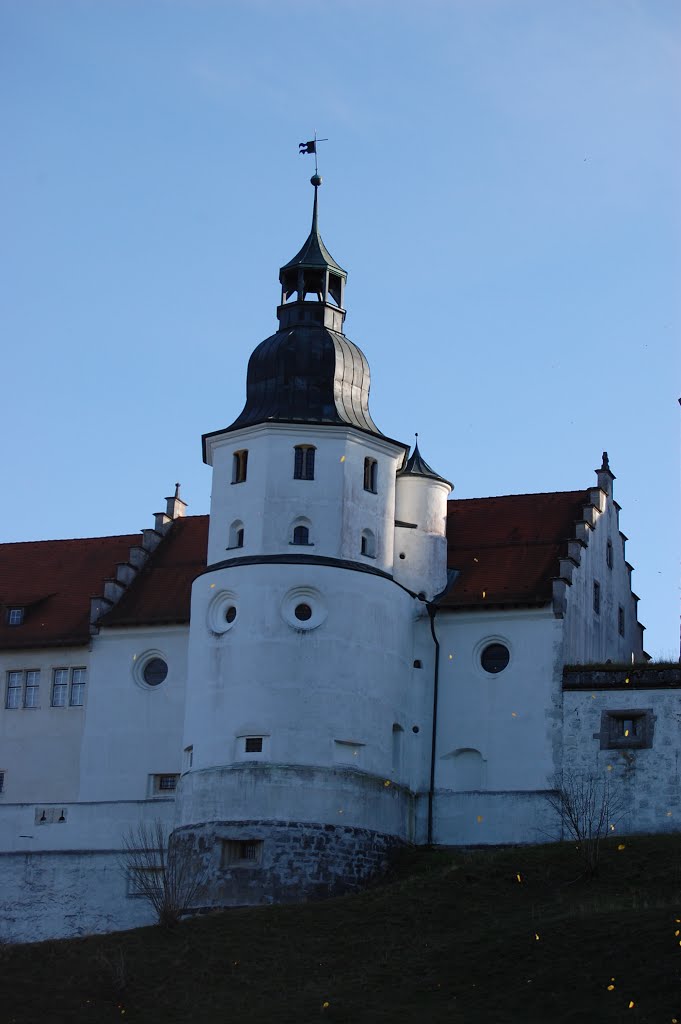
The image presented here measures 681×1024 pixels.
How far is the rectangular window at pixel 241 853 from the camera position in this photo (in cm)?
6438

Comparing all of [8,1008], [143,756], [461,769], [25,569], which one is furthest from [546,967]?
[25,569]

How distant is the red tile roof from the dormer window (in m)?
5.99

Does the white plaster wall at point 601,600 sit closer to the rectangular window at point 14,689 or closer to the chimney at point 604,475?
the chimney at point 604,475

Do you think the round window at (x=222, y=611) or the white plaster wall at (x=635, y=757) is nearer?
the white plaster wall at (x=635, y=757)

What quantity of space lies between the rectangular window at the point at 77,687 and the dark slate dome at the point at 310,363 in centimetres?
1129

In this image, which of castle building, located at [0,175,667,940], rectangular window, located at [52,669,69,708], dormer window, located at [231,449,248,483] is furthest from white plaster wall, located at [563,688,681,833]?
rectangular window, located at [52,669,69,708]

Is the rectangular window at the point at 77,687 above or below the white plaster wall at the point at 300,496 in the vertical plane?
below

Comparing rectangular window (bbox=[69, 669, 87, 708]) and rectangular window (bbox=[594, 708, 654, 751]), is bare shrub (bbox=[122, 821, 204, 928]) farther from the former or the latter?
rectangular window (bbox=[594, 708, 654, 751])

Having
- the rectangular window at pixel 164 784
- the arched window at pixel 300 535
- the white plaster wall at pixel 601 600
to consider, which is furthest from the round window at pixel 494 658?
the rectangular window at pixel 164 784

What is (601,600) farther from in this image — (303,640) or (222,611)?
(222,611)

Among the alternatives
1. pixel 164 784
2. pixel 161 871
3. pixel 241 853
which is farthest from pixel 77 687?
pixel 241 853

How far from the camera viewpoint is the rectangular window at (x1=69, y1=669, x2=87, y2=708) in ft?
245

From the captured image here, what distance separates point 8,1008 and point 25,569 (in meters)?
31.5

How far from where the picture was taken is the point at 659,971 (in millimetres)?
49688
